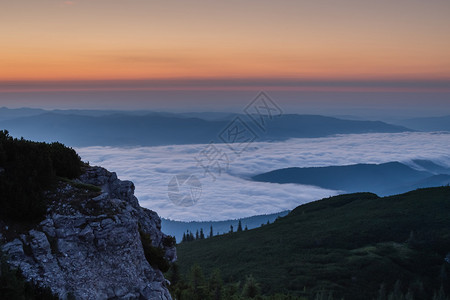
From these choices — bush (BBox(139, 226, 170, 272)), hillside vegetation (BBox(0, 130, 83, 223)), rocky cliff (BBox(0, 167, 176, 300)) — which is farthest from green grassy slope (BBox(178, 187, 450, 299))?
hillside vegetation (BBox(0, 130, 83, 223))

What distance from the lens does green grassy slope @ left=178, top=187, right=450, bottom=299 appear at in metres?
89.5

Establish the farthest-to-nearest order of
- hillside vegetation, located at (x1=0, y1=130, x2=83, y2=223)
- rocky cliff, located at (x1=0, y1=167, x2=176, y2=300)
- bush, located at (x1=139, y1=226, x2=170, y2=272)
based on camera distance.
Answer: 1. bush, located at (x1=139, y1=226, x2=170, y2=272)
2. hillside vegetation, located at (x1=0, y1=130, x2=83, y2=223)
3. rocky cliff, located at (x1=0, y1=167, x2=176, y2=300)

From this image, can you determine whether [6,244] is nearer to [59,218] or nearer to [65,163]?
[59,218]

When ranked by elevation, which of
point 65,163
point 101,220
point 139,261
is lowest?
point 139,261

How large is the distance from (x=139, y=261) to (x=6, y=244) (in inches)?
233

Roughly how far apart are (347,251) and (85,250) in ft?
359

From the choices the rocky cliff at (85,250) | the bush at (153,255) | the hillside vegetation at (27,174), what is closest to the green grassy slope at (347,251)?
the bush at (153,255)

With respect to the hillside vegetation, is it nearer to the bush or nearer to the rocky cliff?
the rocky cliff

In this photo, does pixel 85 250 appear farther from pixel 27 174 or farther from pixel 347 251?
pixel 347 251

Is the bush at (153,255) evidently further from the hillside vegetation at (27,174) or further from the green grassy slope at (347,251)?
the green grassy slope at (347,251)

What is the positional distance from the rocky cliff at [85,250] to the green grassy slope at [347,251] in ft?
216

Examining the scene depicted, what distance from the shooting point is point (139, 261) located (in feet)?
59.6

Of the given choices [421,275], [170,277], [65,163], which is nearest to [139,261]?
[65,163]

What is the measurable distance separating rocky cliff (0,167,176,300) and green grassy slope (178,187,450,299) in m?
65.8
